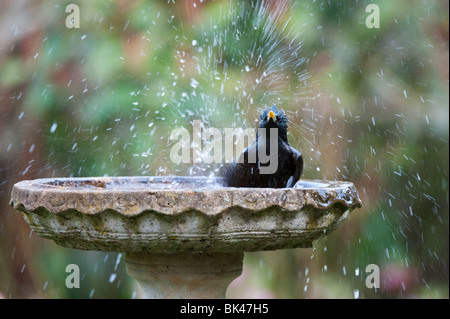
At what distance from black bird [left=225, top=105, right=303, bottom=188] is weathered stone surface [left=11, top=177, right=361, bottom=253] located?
0.25m

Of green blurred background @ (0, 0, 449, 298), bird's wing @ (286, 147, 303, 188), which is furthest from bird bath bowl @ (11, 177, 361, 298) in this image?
green blurred background @ (0, 0, 449, 298)

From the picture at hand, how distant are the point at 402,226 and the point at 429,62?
1041mm

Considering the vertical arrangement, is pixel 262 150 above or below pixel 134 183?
above

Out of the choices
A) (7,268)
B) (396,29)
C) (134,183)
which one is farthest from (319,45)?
(7,268)

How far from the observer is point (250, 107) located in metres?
4.00

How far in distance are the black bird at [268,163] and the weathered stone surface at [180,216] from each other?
25 centimetres

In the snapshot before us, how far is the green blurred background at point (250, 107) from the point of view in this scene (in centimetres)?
374

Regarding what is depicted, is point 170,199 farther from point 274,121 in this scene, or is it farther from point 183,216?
point 274,121

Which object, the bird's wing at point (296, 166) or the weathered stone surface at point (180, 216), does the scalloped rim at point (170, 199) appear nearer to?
the weathered stone surface at point (180, 216)

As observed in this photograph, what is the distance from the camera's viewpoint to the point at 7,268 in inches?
151

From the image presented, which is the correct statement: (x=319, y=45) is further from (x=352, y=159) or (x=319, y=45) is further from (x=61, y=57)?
(x=61, y=57)

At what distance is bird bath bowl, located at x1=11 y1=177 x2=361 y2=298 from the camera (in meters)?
1.65

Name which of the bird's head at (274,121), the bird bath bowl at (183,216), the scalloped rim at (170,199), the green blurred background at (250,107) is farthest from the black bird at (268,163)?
the green blurred background at (250,107)

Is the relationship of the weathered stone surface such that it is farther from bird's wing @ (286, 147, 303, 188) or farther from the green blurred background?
the green blurred background
